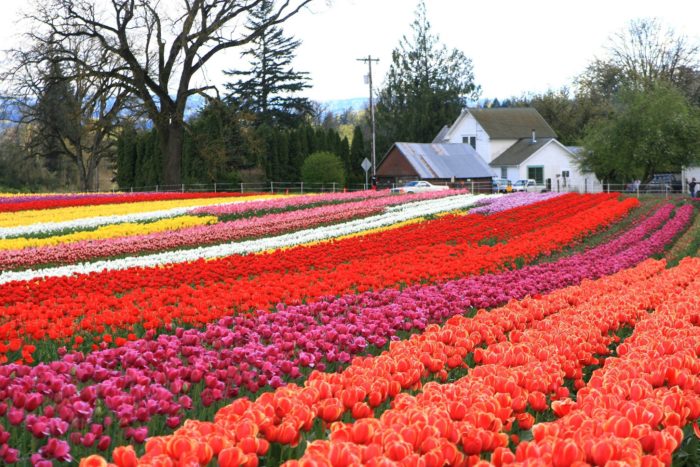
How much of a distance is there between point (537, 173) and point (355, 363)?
66.4m

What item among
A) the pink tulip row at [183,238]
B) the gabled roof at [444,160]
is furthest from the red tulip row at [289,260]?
→ the gabled roof at [444,160]

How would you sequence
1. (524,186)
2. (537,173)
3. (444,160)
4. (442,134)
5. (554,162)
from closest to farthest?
1. (524,186)
2. (444,160)
3. (554,162)
4. (537,173)
5. (442,134)

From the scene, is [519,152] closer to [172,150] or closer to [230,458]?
[172,150]

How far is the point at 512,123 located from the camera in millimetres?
78000

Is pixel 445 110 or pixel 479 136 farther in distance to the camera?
pixel 445 110

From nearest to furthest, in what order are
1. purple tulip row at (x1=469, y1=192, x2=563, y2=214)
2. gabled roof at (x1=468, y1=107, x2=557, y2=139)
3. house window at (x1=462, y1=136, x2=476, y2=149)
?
purple tulip row at (x1=469, y1=192, x2=563, y2=214), gabled roof at (x1=468, y1=107, x2=557, y2=139), house window at (x1=462, y1=136, x2=476, y2=149)

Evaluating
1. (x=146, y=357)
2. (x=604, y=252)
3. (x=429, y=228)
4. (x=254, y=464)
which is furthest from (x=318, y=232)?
(x=254, y=464)

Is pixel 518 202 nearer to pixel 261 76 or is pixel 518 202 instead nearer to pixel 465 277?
pixel 465 277

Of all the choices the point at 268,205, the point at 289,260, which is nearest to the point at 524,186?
the point at 268,205

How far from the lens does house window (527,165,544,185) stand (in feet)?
228

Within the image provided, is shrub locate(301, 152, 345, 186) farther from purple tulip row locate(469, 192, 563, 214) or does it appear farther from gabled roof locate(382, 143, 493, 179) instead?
purple tulip row locate(469, 192, 563, 214)

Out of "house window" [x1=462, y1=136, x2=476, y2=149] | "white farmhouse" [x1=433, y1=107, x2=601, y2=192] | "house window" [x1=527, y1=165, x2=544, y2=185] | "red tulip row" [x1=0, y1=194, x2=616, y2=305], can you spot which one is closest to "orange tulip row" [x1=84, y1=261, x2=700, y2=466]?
"red tulip row" [x1=0, y1=194, x2=616, y2=305]

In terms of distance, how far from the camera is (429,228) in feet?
72.0

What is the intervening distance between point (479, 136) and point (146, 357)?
73111 mm
